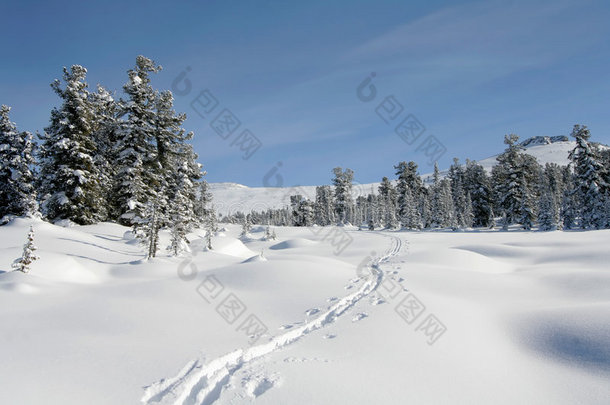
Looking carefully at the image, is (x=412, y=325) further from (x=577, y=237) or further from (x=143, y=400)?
(x=577, y=237)

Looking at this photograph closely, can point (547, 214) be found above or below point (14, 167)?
below

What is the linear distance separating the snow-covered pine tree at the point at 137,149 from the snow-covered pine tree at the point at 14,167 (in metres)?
6.25

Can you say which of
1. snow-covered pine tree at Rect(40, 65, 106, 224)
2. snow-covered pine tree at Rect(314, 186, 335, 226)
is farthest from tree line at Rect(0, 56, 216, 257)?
snow-covered pine tree at Rect(314, 186, 335, 226)

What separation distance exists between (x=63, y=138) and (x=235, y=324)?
882 inches

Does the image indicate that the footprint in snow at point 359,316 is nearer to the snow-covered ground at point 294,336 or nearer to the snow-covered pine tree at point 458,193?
the snow-covered ground at point 294,336

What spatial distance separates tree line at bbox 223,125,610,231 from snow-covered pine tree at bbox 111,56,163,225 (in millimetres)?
38982

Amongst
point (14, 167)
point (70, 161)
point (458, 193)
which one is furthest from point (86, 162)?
point (458, 193)

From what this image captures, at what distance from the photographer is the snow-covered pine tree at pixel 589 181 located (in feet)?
117

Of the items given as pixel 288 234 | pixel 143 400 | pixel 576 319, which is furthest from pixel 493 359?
pixel 288 234

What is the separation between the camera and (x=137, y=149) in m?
25.4

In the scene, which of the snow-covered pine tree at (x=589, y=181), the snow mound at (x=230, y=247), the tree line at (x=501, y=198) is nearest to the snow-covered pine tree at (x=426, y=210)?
the tree line at (x=501, y=198)

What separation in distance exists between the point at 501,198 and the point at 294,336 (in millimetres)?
50531

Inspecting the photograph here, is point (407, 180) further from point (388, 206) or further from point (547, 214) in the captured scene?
point (547, 214)

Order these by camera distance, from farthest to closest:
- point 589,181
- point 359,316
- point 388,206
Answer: point 388,206, point 589,181, point 359,316
